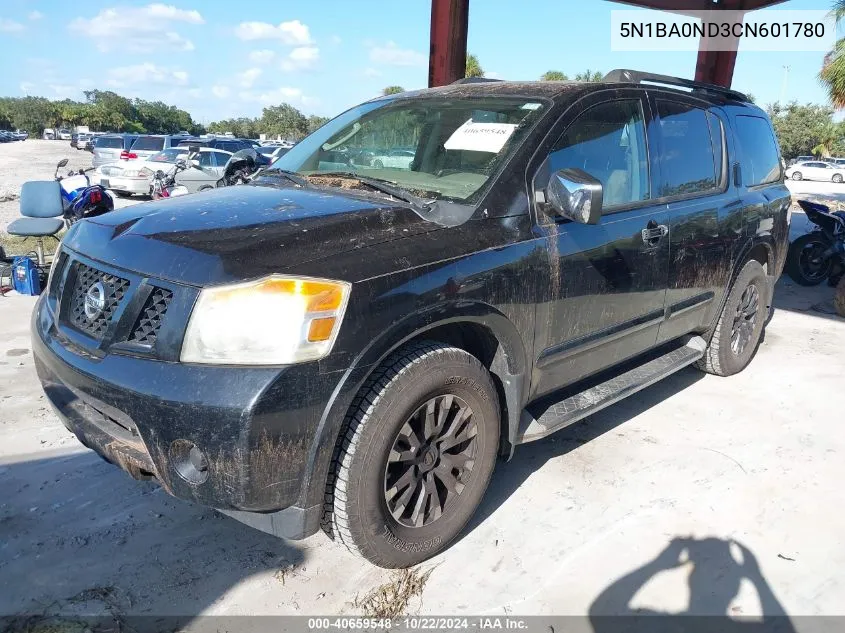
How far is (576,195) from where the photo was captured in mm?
2734

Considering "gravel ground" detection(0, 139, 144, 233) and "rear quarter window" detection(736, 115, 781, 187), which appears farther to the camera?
"gravel ground" detection(0, 139, 144, 233)

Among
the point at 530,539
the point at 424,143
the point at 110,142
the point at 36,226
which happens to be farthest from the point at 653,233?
the point at 110,142

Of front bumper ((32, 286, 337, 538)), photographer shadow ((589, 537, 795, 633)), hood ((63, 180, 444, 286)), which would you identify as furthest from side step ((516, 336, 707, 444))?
front bumper ((32, 286, 337, 538))

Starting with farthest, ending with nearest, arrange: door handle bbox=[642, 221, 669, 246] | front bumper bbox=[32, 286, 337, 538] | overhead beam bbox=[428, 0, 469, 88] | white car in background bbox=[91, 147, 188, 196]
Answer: white car in background bbox=[91, 147, 188, 196] < overhead beam bbox=[428, 0, 469, 88] < door handle bbox=[642, 221, 669, 246] < front bumper bbox=[32, 286, 337, 538]

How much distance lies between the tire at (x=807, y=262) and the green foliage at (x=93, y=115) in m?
83.3

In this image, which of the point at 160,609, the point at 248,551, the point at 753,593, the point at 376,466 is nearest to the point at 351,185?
the point at 376,466

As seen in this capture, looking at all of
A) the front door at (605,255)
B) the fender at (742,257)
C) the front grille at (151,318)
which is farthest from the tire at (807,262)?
the front grille at (151,318)

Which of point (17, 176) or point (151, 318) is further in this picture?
point (17, 176)

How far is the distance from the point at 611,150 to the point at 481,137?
2.52 feet

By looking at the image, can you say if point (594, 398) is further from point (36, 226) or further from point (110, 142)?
point (110, 142)

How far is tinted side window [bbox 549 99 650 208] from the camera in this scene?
312 centimetres

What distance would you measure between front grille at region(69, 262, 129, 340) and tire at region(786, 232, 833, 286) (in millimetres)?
8585

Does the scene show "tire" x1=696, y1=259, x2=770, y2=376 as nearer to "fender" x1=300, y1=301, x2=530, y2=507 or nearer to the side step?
the side step

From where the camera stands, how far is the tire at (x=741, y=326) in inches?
182
